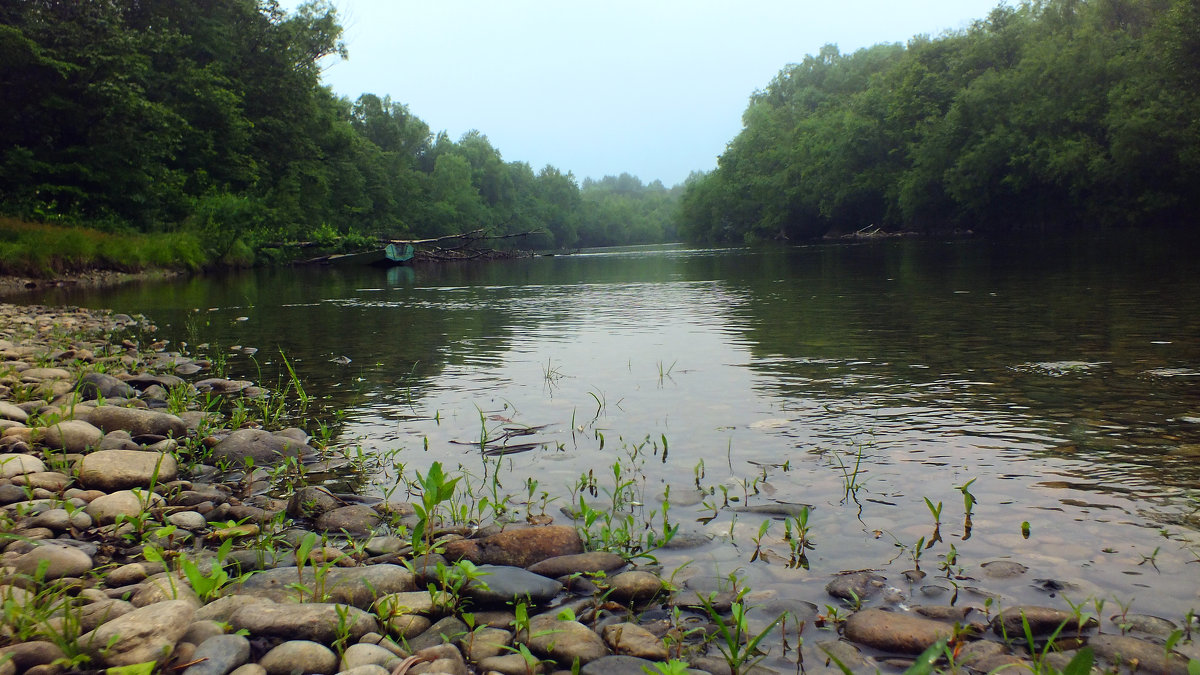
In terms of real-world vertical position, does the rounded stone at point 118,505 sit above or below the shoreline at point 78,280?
below

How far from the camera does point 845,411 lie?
5906 millimetres

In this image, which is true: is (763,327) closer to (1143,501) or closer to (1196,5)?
(1143,501)

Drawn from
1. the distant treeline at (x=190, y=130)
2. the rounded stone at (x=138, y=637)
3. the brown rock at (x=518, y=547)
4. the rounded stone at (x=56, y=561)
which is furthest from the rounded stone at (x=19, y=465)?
the distant treeline at (x=190, y=130)

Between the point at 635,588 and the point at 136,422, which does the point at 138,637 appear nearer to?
the point at 635,588

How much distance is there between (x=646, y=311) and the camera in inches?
558

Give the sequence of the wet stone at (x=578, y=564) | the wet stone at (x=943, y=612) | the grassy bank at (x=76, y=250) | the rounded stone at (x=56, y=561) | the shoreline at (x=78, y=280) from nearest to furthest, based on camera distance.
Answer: the wet stone at (x=943, y=612) → the rounded stone at (x=56, y=561) → the wet stone at (x=578, y=564) → the shoreline at (x=78, y=280) → the grassy bank at (x=76, y=250)

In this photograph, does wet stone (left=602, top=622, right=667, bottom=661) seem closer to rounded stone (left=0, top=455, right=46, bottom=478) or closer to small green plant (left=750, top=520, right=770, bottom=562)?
small green plant (left=750, top=520, right=770, bottom=562)

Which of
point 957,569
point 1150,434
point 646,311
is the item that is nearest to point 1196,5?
point 646,311

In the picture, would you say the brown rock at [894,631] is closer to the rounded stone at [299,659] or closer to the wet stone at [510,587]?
the wet stone at [510,587]

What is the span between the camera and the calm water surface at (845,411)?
347 centimetres

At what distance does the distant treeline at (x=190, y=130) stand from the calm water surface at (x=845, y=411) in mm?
20468

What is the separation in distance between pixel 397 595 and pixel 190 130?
41.4 metres

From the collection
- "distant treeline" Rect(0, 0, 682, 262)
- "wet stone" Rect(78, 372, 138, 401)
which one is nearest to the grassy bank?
"distant treeline" Rect(0, 0, 682, 262)

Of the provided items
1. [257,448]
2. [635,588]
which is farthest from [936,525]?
[257,448]
